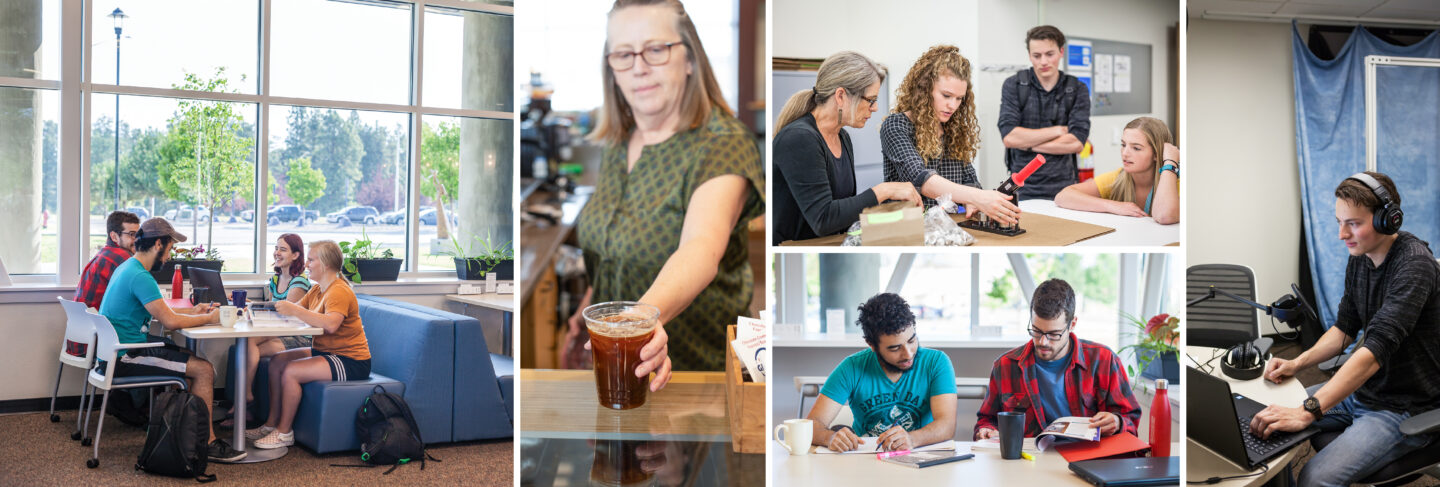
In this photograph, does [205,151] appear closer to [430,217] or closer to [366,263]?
[366,263]

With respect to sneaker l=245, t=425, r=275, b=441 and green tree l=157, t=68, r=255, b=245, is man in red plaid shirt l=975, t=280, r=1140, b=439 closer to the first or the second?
sneaker l=245, t=425, r=275, b=441

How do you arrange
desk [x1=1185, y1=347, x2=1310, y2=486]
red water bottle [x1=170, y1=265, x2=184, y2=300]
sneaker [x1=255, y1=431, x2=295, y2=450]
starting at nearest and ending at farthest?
desk [x1=1185, y1=347, x2=1310, y2=486] → sneaker [x1=255, y1=431, x2=295, y2=450] → red water bottle [x1=170, y1=265, x2=184, y2=300]

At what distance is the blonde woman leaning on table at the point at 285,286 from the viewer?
471 centimetres

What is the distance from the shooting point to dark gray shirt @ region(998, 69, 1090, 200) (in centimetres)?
216

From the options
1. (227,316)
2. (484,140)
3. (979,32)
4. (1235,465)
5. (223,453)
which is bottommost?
(223,453)

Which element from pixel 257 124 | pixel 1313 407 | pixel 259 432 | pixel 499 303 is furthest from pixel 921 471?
pixel 257 124

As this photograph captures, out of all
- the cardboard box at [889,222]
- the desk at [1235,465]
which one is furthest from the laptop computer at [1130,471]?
the cardboard box at [889,222]

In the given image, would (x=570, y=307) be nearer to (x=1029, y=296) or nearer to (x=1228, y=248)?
(x=1029, y=296)

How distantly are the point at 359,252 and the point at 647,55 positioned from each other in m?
4.17

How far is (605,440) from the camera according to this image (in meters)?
2.36

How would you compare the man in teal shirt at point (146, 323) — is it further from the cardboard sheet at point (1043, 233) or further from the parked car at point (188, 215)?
the cardboard sheet at point (1043, 233)

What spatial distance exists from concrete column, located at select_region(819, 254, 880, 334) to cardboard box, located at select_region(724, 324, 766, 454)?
252 mm

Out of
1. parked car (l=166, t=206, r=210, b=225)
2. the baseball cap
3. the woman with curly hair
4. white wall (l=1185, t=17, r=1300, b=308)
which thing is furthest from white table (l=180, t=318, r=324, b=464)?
white wall (l=1185, t=17, r=1300, b=308)

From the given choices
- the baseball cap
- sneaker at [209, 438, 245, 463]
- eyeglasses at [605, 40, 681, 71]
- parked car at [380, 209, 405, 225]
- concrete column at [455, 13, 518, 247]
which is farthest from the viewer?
concrete column at [455, 13, 518, 247]
